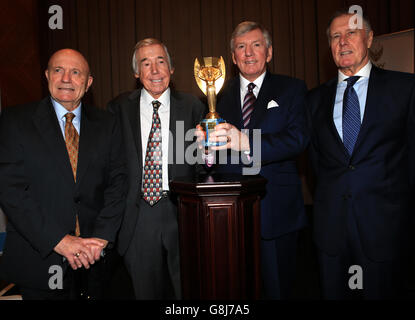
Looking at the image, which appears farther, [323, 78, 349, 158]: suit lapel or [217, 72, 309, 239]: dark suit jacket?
[217, 72, 309, 239]: dark suit jacket

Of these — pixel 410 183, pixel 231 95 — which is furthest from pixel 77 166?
pixel 410 183

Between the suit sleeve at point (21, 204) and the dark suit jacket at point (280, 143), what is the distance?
967 mm

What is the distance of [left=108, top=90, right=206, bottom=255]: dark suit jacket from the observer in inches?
75.7

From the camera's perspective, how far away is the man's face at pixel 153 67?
202 centimetres

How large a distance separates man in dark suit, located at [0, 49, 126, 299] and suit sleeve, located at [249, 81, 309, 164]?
2.74ft

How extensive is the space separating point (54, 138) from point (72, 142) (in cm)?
9

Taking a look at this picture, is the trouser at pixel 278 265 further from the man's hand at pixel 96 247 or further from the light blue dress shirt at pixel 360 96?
the man's hand at pixel 96 247

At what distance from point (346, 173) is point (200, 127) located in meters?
0.80

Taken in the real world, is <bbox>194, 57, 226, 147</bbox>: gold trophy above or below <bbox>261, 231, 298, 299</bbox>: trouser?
above

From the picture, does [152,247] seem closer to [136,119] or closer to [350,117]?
[136,119]

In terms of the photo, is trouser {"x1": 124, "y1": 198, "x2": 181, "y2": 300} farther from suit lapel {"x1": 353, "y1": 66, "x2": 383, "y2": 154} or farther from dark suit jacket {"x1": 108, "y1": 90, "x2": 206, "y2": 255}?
suit lapel {"x1": 353, "y1": 66, "x2": 383, "y2": 154}

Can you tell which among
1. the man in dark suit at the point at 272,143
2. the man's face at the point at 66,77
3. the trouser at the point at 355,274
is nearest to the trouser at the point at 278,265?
the man in dark suit at the point at 272,143

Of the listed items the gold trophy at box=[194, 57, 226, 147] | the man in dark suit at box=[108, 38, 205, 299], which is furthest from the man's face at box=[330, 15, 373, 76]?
the man in dark suit at box=[108, 38, 205, 299]

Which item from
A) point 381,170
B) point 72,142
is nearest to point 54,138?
point 72,142
